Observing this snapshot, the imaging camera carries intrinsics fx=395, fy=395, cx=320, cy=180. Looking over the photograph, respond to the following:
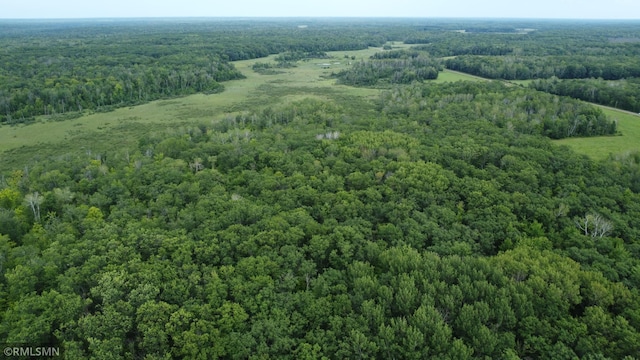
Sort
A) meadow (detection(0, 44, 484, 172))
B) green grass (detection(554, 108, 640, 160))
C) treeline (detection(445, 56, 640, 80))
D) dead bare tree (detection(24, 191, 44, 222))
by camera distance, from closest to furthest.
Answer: dead bare tree (detection(24, 191, 44, 222))
green grass (detection(554, 108, 640, 160))
meadow (detection(0, 44, 484, 172))
treeline (detection(445, 56, 640, 80))

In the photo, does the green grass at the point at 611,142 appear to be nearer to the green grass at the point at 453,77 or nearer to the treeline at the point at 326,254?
the treeline at the point at 326,254

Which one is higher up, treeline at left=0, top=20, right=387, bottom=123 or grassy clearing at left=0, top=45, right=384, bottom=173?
treeline at left=0, top=20, right=387, bottom=123

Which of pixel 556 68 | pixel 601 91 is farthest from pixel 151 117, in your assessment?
pixel 556 68

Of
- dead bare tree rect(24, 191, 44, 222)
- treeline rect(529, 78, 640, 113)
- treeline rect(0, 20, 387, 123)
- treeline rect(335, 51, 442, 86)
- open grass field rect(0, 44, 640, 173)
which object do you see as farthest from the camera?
treeline rect(335, 51, 442, 86)

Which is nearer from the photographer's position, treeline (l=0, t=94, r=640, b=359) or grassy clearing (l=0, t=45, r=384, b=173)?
treeline (l=0, t=94, r=640, b=359)

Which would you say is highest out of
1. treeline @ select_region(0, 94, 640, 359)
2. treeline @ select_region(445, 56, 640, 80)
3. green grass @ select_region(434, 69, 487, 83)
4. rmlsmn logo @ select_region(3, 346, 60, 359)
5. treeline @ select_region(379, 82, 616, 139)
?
treeline @ select_region(445, 56, 640, 80)

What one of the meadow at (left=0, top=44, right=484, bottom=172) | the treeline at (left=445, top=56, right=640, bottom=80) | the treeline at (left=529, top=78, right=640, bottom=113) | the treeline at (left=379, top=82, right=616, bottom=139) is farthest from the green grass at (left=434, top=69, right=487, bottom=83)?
the treeline at (left=379, top=82, right=616, bottom=139)

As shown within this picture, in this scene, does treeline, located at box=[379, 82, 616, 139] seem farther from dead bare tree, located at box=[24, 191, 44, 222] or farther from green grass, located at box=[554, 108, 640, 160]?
dead bare tree, located at box=[24, 191, 44, 222]

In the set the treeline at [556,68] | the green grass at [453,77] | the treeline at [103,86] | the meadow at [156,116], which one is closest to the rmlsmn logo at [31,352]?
the meadow at [156,116]
